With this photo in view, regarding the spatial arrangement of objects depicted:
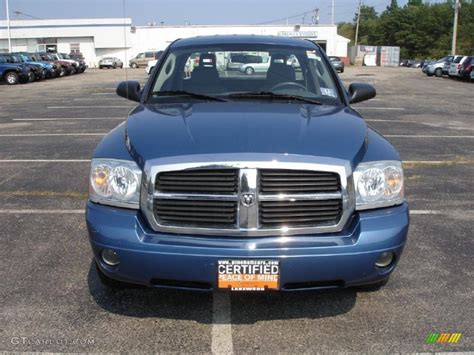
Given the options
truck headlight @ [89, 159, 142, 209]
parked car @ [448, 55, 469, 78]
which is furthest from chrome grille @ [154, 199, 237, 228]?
parked car @ [448, 55, 469, 78]

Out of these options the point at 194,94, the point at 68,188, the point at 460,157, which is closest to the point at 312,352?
the point at 194,94

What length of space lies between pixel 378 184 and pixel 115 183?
5.15ft

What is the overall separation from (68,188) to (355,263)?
4.54 m

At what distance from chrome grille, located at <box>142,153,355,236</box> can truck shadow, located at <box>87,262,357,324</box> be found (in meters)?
0.67

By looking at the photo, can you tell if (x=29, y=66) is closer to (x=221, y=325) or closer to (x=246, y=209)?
(x=221, y=325)

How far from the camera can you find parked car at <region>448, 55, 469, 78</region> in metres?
33.7

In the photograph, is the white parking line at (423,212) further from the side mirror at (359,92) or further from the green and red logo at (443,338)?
the green and red logo at (443,338)

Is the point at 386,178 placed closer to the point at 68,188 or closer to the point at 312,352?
the point at 312,352

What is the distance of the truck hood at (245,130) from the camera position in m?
3.15

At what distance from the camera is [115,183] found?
326cm

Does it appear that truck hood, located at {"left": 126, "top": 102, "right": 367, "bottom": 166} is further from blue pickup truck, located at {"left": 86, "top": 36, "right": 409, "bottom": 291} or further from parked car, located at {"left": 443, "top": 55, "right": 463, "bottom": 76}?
parked car, located at {"left": 443, "top": 55, "right": 463, "bottom": 76}

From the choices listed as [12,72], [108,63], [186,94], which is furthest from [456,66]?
[108,63]

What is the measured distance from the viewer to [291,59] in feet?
15.6

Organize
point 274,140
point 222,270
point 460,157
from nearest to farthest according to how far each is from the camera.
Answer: point 222,270 < point 274,140 < point 460,157
